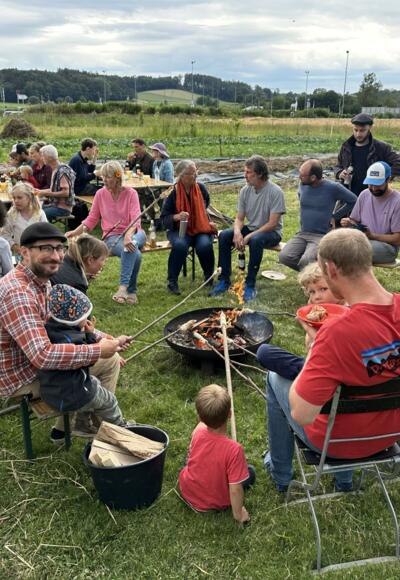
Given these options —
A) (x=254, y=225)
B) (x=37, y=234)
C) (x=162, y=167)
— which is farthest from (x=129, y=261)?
(x=162, y=167)

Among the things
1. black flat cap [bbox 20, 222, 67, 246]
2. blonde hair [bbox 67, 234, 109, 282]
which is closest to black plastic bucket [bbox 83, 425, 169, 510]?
black flat cap [bbox 20, 222, 67, 246]

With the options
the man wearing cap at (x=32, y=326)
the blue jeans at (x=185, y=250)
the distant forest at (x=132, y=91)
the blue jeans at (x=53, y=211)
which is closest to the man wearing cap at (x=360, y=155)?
the blue jeans at (x=185, y=250)

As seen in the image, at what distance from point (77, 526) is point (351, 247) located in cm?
216

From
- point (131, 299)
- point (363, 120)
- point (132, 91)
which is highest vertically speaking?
point (132, 91)

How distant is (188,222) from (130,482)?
14.2 feet

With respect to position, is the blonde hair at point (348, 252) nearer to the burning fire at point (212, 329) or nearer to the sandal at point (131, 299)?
the burning fire at point (212, 329)

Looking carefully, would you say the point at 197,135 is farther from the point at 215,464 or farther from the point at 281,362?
the point at 215,464

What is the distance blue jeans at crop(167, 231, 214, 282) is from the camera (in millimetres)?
6719

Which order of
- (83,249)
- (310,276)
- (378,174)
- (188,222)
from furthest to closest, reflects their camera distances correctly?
(188,222), (378,174), (83,249), (310,276)

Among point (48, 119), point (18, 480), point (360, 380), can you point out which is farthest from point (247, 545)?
point (48, 119)

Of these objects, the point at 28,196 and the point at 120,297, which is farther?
the point at 120,297

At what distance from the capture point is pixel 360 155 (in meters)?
7.13

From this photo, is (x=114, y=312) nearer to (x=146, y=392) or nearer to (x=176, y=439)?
(x=146, y=392)

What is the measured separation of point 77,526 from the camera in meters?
2.97
